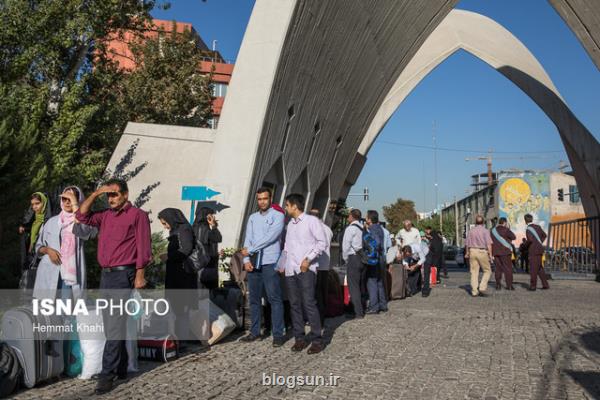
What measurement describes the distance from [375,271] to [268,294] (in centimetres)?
323

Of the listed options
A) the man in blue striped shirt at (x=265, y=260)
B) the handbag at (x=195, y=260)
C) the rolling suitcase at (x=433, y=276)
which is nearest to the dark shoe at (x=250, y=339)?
the man in blue striped shirt at (x=265, y=260)

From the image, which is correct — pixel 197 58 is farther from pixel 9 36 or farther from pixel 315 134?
pixel 9 36

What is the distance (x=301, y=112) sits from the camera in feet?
57.2

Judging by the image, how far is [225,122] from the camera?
44.1 feet

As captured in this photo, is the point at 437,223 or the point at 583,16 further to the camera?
the point at 437,223

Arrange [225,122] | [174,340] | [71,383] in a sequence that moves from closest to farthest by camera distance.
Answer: [71,383]
[174,340]
[225,122]

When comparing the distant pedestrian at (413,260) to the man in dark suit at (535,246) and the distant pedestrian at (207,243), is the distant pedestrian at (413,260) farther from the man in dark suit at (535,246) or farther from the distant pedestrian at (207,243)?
the distant pedestrian at (207,243)

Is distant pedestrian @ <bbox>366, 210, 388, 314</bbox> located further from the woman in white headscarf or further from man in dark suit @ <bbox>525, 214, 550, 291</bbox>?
man in dark suit @ <bbox>525, 214, 550, 291</bbox>

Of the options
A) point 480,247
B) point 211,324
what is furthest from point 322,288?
point 480,247

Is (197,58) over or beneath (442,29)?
beneath

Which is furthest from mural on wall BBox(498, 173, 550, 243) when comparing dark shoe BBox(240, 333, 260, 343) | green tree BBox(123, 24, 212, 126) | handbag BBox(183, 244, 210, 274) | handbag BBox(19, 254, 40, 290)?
handbag BBox(19, 254, 40, 290)

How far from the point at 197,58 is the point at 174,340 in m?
19.1

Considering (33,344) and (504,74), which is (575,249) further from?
(33,344)

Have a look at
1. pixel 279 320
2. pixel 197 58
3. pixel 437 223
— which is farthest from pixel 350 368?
pixel 437 223
